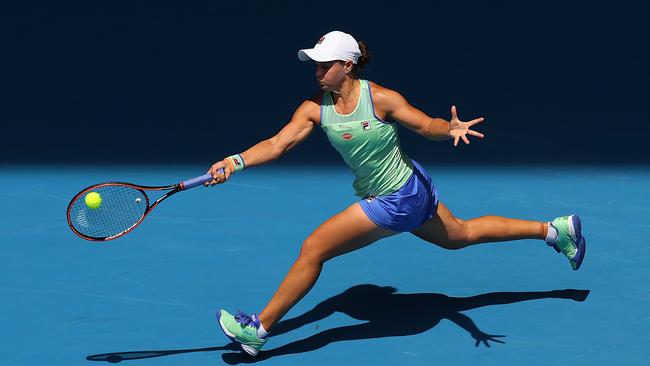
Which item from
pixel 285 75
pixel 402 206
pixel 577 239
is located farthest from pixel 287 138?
pixel 285 75

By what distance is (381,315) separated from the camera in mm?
8602

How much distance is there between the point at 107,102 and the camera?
11.9m

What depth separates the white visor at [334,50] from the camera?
26.0 feet

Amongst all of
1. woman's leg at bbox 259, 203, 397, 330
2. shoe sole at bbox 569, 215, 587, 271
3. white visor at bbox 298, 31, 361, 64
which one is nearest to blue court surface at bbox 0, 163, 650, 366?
shoe sole at bbox 569, 215, 587, 271

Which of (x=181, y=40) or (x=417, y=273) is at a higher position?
(x=181, y=40)

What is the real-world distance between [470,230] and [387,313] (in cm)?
68

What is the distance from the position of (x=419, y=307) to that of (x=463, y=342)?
21.1 inches

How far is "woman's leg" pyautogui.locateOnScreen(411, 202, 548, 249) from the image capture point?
8414 millimetres

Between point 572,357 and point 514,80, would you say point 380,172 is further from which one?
Result: point 514,80

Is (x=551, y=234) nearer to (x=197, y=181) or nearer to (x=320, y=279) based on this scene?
(x=320, y=279)

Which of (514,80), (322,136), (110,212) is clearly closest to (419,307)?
(110,212)

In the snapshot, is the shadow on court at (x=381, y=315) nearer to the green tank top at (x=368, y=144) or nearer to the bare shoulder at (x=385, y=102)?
the green tank top at (x=368, y=144)

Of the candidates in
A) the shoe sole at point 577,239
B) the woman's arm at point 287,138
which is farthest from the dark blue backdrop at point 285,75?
the woman's arm at point 287,138

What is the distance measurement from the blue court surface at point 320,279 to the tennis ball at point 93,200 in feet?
2.47
